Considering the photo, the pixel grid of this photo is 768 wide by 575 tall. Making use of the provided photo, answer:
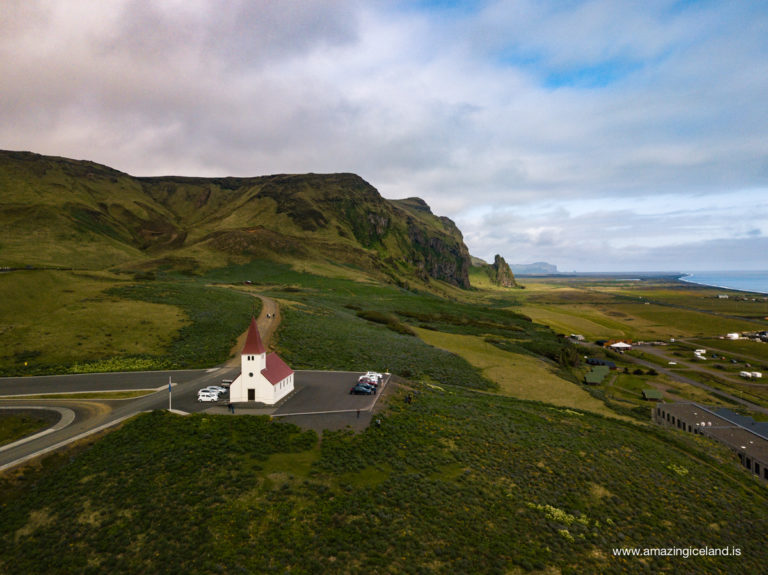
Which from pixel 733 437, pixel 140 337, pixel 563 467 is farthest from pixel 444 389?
pixel 140 337

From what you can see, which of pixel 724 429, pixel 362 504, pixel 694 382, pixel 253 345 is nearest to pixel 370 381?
pixel 253 345

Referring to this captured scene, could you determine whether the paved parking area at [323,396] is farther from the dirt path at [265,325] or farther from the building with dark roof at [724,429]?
the building with dark roof at [724,429]

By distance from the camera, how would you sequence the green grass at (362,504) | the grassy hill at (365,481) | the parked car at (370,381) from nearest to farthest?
1. the green grass at (362,504)
2. the grassy hill at (365,481)
3. the parked car at (370,381)

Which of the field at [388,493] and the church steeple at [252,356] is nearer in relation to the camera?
the field at [388,493]

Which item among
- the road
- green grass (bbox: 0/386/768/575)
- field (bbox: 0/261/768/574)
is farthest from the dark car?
the road

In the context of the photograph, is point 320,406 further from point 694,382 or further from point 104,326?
point 694,382

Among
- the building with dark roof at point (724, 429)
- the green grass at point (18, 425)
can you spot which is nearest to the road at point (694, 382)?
the building with dark roof at point (724, 429)
